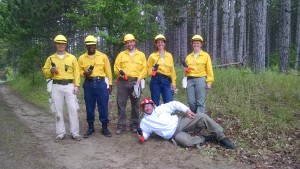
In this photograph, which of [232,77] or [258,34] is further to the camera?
[258,34]

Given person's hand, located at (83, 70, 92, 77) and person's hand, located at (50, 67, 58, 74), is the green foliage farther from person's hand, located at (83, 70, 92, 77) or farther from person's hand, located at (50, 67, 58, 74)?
person's hand, located at (50, 67, 58, 74)

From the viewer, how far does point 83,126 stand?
9375mm

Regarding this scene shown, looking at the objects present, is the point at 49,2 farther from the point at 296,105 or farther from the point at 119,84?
the point at 296,105

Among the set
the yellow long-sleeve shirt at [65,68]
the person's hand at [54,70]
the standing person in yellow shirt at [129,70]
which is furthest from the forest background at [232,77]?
the person's hand at [54,70]

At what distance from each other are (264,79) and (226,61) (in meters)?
5.35

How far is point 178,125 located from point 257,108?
278 centimetres

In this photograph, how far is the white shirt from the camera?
7.32 meters

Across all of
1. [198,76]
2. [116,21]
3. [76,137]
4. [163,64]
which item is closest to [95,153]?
[76,137]

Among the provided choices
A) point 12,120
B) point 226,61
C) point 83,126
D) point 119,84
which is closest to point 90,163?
point 119,84

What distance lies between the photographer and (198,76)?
7801 mm

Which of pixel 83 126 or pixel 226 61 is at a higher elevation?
pixel 226 61

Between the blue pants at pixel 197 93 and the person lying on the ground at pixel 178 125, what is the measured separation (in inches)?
20.3

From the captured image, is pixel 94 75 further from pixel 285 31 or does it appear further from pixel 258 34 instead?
pixel 285 31

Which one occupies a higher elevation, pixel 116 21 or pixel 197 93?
pixel 116 21
